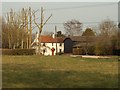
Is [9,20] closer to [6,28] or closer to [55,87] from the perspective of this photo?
[6,28]

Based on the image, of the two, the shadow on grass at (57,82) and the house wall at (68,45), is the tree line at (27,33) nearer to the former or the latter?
the house wall at (68,45)

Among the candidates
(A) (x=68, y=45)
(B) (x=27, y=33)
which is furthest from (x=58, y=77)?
(A) (x=68, y=45)

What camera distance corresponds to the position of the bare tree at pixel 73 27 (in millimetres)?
101875

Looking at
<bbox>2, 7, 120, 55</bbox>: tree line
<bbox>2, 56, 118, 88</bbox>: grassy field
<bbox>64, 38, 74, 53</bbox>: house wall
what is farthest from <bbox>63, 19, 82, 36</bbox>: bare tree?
<bbox>2, 56, 118, 88</bbox>: grassy field

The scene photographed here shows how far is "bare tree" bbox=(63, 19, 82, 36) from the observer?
334 feet

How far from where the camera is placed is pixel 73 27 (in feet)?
338

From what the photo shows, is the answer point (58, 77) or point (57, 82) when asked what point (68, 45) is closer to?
point (58, 77)

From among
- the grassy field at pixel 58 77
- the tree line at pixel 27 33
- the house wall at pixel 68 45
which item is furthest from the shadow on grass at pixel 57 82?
the house wall at pixel 68 45

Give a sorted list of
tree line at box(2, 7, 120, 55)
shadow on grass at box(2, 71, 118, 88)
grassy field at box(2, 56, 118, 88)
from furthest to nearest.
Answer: tree line at box(2, 7, 120, 55) → grassy field at box(2, 56, 118, 88) → shadow on grass at box(2, 71, 118, 88)

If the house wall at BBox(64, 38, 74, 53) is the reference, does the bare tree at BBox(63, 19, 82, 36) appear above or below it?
above

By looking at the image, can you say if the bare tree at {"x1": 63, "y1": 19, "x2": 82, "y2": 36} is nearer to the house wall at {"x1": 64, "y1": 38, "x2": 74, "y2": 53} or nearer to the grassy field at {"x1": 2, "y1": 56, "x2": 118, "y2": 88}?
the house wall at {"x1": 64, "y1": 38, "x2": 74, "y2": 53}

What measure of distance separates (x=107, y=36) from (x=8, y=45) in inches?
940

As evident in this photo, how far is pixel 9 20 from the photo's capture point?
70000 mm

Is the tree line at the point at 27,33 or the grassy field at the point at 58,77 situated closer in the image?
the grassy field at the point at 58,77
